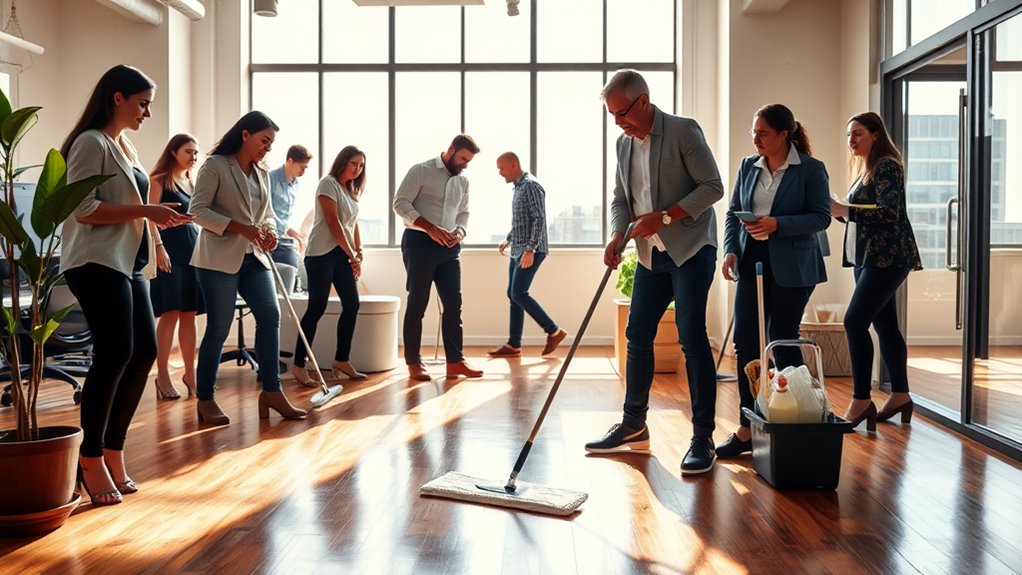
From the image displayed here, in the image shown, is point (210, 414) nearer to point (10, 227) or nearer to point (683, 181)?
point (10, 227)

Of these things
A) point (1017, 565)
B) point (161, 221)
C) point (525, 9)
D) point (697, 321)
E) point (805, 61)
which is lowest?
point (1017, 565)

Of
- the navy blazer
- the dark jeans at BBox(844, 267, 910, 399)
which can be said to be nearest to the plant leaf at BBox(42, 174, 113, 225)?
the navy blazer

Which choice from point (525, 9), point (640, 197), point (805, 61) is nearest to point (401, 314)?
point (525, 9)

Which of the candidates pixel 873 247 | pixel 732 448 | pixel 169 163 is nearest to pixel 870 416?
pixel 873 247

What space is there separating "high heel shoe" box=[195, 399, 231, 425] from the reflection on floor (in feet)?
10.8

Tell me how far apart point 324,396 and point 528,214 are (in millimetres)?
2587

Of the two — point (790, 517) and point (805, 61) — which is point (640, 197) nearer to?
point (790, 517)

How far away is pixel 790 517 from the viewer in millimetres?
2902

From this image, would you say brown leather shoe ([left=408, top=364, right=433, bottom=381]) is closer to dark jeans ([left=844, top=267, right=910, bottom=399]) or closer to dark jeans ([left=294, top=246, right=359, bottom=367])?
dark jeans ([left=294, top=246, right=359, bottom=367])

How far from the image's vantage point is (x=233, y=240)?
13.5 feet

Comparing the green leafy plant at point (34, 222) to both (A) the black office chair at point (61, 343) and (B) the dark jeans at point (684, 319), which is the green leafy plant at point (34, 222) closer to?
(B) the dark jeans at point (684, 319)

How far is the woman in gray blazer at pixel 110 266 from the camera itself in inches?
116

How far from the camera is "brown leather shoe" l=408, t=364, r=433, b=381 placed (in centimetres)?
585

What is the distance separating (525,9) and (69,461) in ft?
20.9
